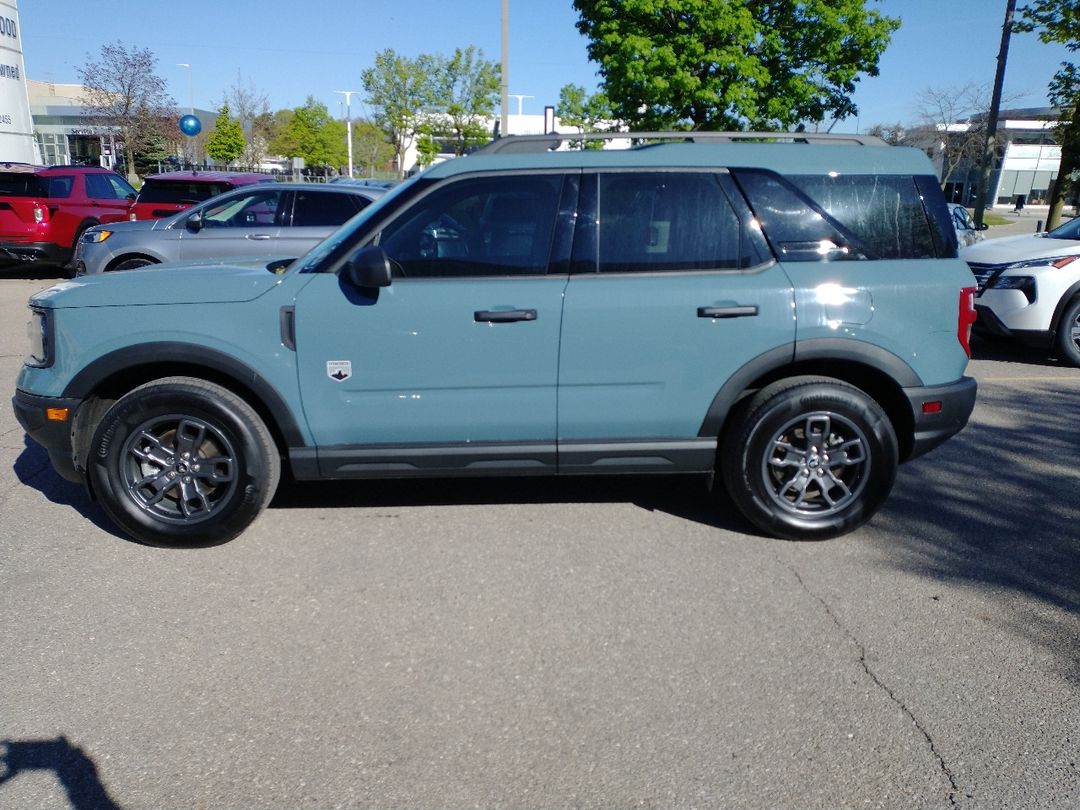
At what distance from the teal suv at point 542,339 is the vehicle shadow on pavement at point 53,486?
421mm

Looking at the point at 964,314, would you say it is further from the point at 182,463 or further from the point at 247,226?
the point at 247,226

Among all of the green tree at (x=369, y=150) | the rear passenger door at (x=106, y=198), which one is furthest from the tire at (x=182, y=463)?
the green tree at (x=369, y=150)

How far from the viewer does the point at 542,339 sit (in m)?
4.02

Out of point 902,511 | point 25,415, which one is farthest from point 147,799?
point 902,511

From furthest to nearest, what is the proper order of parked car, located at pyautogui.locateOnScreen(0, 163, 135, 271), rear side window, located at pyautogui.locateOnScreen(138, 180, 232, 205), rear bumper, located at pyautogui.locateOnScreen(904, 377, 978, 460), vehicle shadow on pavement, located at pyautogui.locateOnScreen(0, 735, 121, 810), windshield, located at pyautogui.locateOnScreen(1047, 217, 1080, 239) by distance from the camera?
parked car, located at pyautogui.locateOnScreen(0, 163, 135, 271) → rear side window, located at pyautogui.locateOnScreen(138, 180, 232, 205) → windshield, located at pyautogui.locateOnScreen(1047, 217, 1080, 239) → rear bumper, located at pyautogui.locateOnScreen(904, 377, 978, 460) → vehicle shadow on pavement, located at pyautogui.locateOnScreen(0, 735, 121, 810)

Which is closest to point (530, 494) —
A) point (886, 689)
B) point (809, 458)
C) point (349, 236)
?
point (809, 458)

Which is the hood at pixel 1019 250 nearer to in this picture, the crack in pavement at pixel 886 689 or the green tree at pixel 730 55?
the crack in pavement at pixel 886 689

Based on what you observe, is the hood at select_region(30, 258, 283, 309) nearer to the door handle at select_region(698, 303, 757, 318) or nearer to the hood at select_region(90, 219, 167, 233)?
the door handle at select_region(698, 303, 757, 318)

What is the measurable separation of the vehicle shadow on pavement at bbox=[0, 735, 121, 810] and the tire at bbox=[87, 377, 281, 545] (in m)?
1.47

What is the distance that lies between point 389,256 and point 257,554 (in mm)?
1580

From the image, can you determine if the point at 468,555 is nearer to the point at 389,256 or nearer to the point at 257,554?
the point at 257,554

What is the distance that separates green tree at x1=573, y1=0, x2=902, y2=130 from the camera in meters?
18.9

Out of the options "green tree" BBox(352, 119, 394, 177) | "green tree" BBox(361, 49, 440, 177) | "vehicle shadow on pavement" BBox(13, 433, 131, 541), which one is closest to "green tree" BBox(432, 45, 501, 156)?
"green tree" BBox(361, 49, 440, 177)

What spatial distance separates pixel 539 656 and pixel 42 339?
2.86 metres
